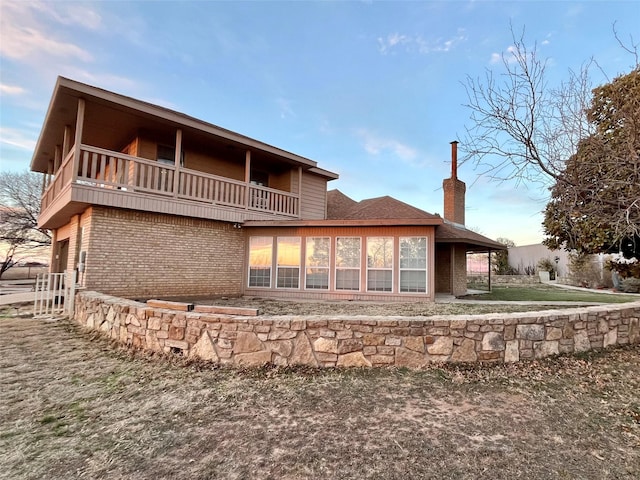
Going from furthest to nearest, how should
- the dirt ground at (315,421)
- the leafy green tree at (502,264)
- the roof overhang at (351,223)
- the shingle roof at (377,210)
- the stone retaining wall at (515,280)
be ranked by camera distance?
the leafy green tree at (502,264), the stone retaining wall at (515,280), the shingle roof at (377,210), the roof overhang at (351,223), the dirt ground at (315,421)

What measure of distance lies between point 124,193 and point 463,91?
8.47 m

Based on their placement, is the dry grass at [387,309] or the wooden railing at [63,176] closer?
the dry grass at [387,309]

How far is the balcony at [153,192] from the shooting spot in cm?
818

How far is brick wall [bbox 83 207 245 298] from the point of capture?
8.43 m

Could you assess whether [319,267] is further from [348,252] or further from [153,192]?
[153,192]

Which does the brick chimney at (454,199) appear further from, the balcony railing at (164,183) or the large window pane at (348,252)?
the balcony railing at (164,183)

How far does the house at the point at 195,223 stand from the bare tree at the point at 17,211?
13.9m

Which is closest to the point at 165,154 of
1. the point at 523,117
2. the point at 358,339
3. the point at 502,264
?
the point at 358,339

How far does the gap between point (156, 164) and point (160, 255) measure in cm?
268

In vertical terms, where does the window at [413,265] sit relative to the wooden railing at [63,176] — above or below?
below

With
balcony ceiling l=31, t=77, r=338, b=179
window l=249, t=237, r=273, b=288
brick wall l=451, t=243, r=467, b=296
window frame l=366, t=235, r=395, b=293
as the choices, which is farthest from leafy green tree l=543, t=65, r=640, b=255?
balcony ceiling l=31, t=77, r=338, b=179

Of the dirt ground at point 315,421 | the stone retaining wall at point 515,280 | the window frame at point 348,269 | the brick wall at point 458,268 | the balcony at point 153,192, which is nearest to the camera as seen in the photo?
the dirt ground at point 315,421

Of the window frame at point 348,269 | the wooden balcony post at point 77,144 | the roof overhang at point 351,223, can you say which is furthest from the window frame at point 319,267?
the wooden balcony post at point 77,144

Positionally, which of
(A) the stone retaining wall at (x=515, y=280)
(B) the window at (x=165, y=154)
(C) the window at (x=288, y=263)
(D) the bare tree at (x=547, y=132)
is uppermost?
(B) the window at (x=165, y=154)
